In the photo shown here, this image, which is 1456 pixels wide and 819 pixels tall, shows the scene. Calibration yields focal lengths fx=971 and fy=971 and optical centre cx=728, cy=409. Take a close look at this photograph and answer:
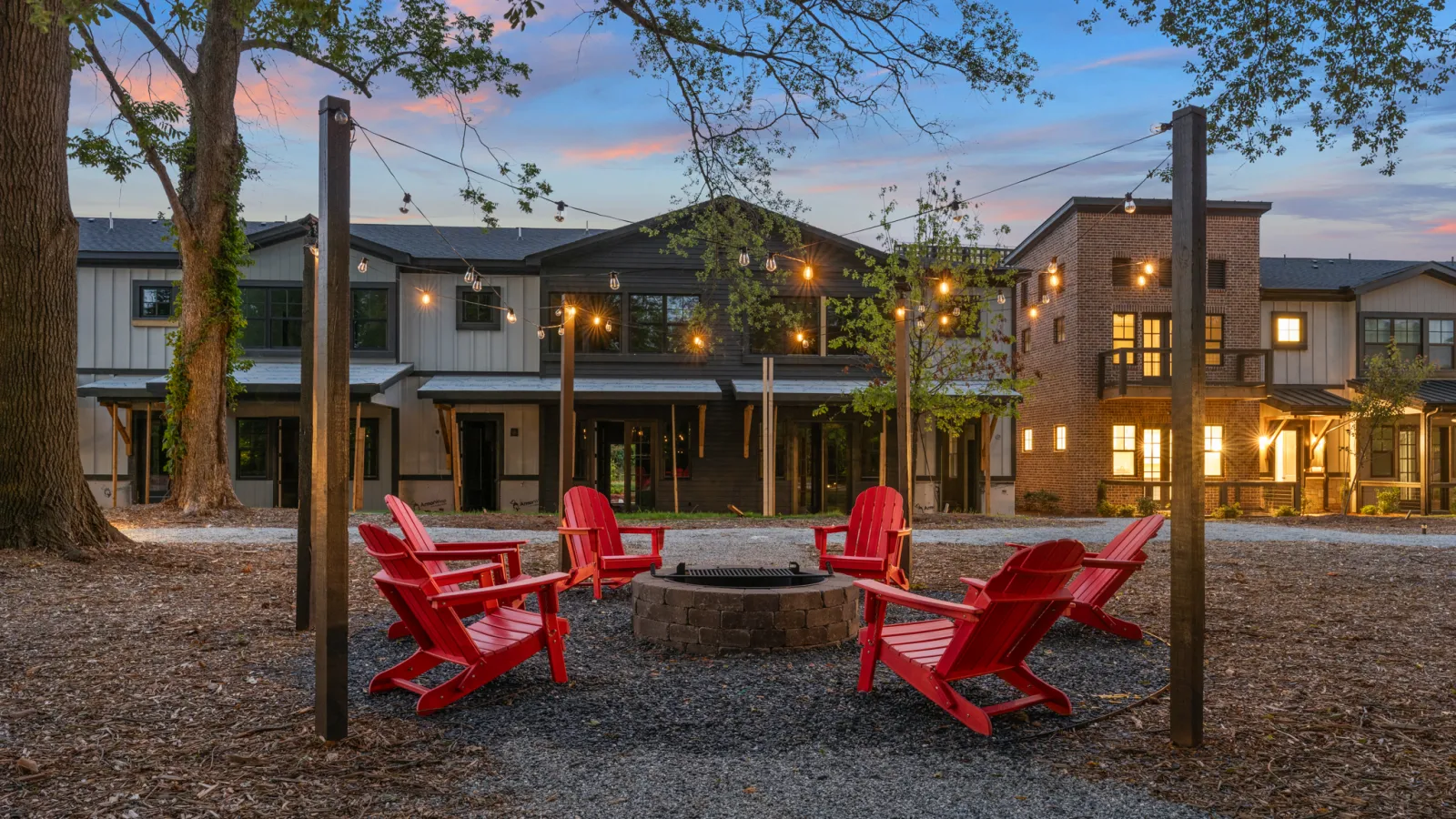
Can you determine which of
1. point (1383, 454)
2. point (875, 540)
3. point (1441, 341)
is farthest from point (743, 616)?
point (1441, 341)

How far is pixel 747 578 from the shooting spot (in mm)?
6113

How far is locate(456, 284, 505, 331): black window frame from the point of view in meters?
19.4

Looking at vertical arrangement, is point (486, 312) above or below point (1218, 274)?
below

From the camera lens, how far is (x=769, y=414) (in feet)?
50.0

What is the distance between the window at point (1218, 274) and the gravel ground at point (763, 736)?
18078mm

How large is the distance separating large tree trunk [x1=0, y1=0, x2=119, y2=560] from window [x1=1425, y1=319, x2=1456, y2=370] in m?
26.1

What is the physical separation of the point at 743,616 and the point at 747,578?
2.02 ft

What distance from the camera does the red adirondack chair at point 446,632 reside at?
169 inches

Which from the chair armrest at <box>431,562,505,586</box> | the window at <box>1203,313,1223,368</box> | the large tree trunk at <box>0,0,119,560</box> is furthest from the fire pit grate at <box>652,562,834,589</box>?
the window at <box>1203,313,1223,368</box>

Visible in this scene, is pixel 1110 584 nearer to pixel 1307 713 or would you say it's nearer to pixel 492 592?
pixel 1307 713

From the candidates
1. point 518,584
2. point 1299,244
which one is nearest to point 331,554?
point 518,584

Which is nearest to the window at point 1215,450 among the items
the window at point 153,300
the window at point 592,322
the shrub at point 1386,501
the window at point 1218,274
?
the shrub at point 1386,501

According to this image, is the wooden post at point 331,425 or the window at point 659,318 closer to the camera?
the wooden post at point 331,425

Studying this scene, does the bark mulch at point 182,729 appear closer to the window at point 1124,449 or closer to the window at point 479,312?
the window at point 479,312
